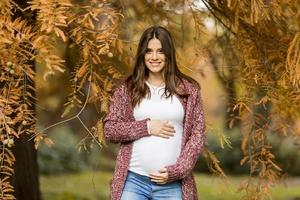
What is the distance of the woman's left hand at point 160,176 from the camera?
11.2ft

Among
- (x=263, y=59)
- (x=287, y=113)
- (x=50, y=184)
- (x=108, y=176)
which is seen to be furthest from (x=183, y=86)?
Result: (x=108, y=176)

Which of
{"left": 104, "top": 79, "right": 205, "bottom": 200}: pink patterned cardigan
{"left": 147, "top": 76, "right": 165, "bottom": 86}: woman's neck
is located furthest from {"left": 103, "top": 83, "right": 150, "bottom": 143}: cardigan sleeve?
{"left": 147, "top": 76, "right": 165, "bottom": 86}: woman's neck

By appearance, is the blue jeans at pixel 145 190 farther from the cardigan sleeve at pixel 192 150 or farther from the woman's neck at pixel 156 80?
the woman's neck at pixel 156 80

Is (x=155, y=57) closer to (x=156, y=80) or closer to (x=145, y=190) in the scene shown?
(x=156, y=80)

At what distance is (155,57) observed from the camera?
11.8 ft

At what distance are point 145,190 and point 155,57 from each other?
28.2 inches

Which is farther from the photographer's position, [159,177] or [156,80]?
[156,80]

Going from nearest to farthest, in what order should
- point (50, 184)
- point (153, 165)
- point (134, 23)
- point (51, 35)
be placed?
point (153, 165), point (51, 35), point (134, 23), point (50, 184)

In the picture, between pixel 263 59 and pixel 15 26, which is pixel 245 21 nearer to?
pixel 263 59

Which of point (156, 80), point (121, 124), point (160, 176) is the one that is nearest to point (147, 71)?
point (156, 80)

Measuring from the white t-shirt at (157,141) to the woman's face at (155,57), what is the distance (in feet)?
0.38

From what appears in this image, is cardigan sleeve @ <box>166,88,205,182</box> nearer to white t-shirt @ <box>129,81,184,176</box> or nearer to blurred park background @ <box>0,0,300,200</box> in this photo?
white t-shirt @ <box>129,81,184,176</box>

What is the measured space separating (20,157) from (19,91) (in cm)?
210

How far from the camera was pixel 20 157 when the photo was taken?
5.72m
